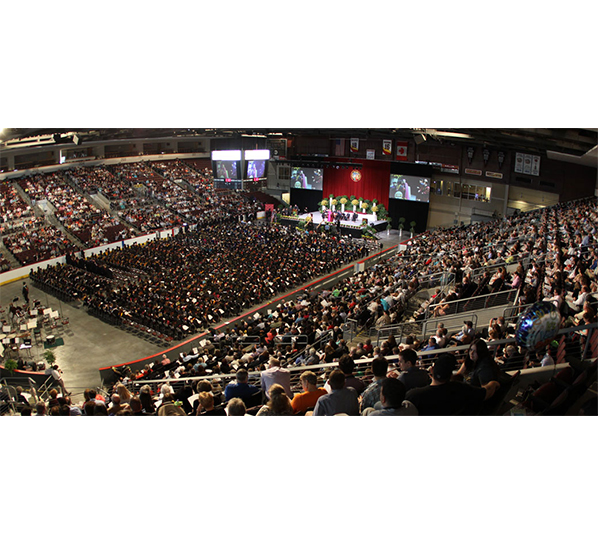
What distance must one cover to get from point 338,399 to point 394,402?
617 mm

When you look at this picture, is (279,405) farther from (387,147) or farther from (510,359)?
(387,147)

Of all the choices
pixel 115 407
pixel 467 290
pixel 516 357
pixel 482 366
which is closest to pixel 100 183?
pixel 467 290

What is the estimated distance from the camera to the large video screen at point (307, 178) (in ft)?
126

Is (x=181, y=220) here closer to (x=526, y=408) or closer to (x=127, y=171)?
(x=127, y=171)

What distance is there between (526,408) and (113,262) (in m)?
21.7

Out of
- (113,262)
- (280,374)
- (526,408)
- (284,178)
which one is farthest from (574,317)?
(284,178)

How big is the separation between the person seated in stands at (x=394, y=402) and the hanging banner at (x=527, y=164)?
25679mm

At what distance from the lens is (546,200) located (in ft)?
88.9

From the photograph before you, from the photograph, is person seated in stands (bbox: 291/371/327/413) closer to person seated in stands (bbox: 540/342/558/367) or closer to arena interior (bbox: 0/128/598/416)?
arena interior (bbox: 0/128/598/416)

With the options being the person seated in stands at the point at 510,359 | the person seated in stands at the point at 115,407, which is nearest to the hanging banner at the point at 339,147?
the person seated in stands at the point at 510,359

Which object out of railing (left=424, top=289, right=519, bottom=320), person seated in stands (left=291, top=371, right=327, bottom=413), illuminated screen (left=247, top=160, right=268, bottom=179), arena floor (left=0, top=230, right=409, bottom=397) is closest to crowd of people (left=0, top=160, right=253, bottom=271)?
arena floor (left=0, top=230, right=409, bottom=397)

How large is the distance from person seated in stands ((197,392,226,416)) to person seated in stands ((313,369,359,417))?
1342 millimetres

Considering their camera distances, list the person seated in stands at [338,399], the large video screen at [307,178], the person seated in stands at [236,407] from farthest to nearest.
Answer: the large video screen at [307,178] < the person seated in stands at [236,407] < the person seated in stands at [338,399]

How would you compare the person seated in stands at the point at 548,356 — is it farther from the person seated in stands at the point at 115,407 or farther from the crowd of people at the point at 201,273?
the crowd of people at the point at 201,273
